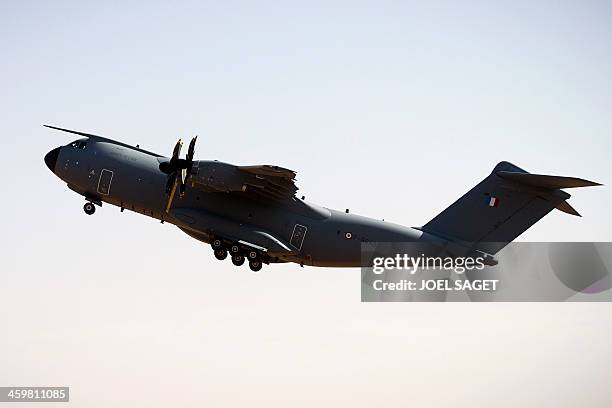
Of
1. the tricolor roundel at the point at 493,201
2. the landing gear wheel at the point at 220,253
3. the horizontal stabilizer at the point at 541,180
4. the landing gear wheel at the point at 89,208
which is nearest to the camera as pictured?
the horizontal stabilizer at the point at 541,180

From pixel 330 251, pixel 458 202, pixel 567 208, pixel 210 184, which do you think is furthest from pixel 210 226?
pixel 567 208

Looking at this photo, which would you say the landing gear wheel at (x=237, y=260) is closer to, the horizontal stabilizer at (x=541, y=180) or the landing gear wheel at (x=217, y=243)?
the landing gear wheel at (x=217, y=243)

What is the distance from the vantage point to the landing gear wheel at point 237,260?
117ft

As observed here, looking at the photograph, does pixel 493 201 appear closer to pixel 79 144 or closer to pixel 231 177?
pixel 231 177

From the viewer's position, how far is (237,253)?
3566cm

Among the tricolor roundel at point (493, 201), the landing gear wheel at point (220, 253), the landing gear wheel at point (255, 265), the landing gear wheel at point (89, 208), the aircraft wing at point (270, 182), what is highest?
the tricolor roundel at point (493, 201)

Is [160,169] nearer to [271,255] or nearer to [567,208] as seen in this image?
[271,255]

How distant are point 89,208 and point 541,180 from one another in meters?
15.1

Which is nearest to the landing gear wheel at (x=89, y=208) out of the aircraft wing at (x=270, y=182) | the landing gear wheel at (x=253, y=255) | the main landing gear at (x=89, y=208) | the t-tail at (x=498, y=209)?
the main landing gear at (x=89, y=208)

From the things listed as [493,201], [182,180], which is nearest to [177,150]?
[182,180]

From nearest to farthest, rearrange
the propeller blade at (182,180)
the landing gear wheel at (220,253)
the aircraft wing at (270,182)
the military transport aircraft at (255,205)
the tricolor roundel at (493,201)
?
the aircraft wing at (270,182), the propeller blade at (182,180), the military transport aircraft at (255,205), the landing gear wheel at (220,253), the tricolor roundel at (493,201)

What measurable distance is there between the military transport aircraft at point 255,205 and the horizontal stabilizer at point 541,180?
33mm

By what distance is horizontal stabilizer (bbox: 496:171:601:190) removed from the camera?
3447 cm

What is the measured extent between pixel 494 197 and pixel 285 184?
7.40m
